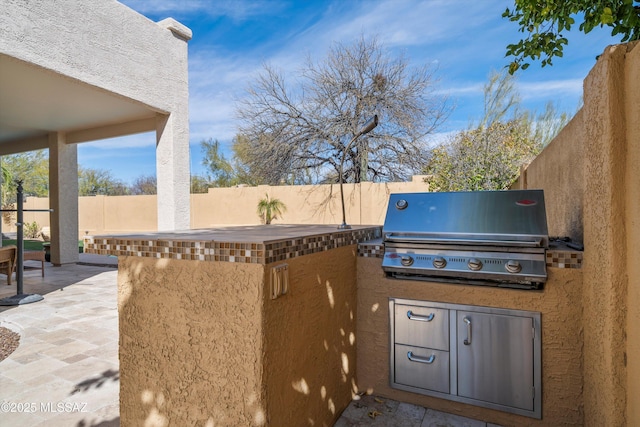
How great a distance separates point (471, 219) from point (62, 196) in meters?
11.0

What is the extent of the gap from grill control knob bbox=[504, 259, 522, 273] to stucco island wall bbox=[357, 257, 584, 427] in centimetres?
20

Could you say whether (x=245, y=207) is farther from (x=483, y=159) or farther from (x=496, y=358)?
(x=496, y=358)

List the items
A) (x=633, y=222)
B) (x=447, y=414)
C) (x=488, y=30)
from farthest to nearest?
(x=488, y=30) → (x=447, y=414) → (x=633, y=222)

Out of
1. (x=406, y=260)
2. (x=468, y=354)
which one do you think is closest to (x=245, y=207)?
(x=406, y=260)

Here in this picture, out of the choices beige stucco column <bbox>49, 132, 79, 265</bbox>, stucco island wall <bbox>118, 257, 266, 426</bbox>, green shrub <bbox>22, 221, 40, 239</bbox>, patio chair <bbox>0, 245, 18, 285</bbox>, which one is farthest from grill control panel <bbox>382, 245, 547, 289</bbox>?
green shrub <bbox>22, 221, 40, 239</bbox>

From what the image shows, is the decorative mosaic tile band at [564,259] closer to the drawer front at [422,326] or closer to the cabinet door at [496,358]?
the cabinet door at [496,358]

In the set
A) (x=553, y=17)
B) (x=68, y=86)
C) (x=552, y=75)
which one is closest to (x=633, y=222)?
(x=553, y=17)

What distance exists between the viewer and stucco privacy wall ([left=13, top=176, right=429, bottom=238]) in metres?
13.4

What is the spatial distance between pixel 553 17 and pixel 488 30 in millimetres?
12029

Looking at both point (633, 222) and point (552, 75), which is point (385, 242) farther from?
point (552, 75)

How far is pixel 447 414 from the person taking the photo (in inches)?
107

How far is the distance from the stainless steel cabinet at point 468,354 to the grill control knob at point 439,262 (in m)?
0.33

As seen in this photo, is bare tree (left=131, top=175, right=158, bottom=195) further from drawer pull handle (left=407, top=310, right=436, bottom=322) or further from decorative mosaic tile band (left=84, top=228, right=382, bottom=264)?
drawer pull handle (left=407, top=310, right=436, bottom=322)

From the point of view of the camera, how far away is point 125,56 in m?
6.24
